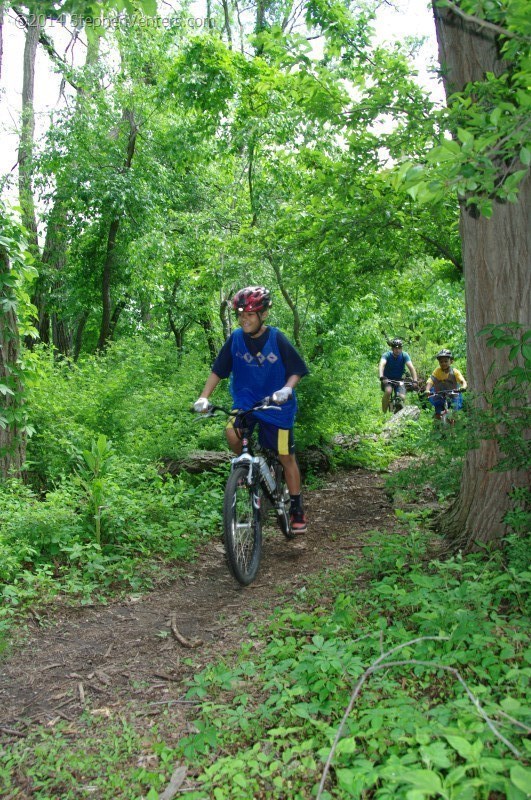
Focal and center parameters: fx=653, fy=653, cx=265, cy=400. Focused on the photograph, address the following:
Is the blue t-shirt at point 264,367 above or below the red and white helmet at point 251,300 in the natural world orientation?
below

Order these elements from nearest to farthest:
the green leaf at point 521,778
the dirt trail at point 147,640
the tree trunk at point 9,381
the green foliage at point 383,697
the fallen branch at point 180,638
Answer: the green leaf at point 521,778 → the green foliage at point 383,697 → the dirt trail at point 147,640 → the fallen branch at point 180,638 → the tree trunk at point 9,381

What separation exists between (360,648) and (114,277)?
1564 cm

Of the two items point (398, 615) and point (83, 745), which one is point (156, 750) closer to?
Result: point (83, 745)

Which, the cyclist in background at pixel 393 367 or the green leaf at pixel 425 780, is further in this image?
the cyclist in background at pixel 393 367

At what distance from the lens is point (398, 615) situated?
3.81 meters

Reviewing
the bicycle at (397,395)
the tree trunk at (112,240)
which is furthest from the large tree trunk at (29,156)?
the bicycle at (397,395)

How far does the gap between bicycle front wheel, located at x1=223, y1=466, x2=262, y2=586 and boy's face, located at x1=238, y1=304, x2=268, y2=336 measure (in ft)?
3.78

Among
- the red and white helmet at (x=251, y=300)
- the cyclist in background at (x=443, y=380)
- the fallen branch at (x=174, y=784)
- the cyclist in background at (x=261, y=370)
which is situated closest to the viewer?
the fallen branch at (x=174, y=784)

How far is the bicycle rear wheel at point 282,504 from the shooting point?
5691 mm

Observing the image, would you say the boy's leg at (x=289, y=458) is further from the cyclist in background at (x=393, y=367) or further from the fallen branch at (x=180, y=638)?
the cyclist in background at (x=393, y=367)

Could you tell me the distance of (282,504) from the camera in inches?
225

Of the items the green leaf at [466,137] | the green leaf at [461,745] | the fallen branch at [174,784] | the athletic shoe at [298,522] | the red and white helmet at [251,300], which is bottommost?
the fallen branch at [174,784]

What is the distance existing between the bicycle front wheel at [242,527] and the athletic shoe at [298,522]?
78 cm

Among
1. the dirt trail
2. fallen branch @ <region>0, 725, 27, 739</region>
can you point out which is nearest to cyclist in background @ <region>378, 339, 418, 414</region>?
the dirt trail
